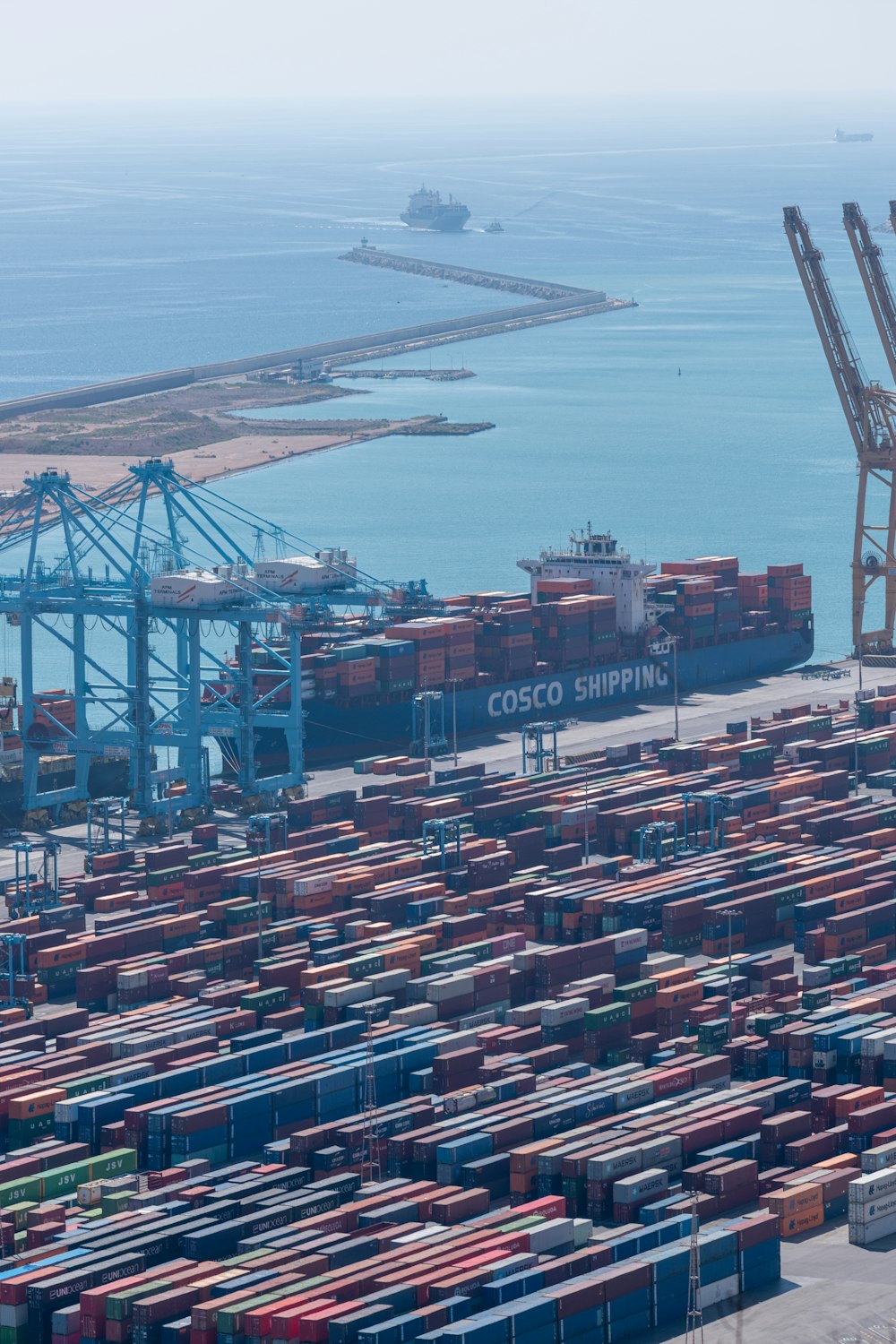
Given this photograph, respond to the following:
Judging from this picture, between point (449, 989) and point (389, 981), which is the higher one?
point (449, 989)

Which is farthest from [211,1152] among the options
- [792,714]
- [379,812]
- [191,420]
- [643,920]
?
[191,420]

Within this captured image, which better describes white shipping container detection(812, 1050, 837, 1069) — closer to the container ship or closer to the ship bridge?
the container ship

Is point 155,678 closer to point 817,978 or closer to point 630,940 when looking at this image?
point 630,940

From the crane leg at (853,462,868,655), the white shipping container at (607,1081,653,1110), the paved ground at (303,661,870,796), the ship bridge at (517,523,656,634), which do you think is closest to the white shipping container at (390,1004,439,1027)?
the white shipping container at (607,1081,653,1110)

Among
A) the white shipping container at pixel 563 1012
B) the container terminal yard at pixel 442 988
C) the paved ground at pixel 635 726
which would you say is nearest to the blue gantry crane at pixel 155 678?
the container terminal yard at pixel 442 988

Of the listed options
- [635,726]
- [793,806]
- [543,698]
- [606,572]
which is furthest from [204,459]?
[793,806]

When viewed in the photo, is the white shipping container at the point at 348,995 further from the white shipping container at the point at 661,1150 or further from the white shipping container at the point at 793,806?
the white shipping container at the point at 793,806
